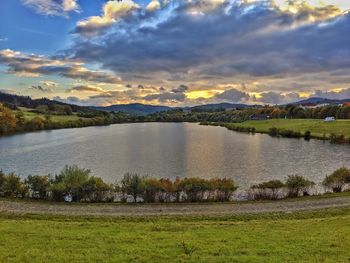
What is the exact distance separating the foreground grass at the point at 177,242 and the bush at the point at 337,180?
602 inches

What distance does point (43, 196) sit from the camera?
32.0 m

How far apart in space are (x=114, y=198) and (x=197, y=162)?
94.6 feet

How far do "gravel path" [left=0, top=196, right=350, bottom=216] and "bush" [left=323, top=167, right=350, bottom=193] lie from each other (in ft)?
17.4

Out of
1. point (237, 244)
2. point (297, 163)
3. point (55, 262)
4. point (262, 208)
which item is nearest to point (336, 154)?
point (297, 163)

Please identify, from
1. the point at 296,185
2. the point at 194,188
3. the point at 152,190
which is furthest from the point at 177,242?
the point at 296,185

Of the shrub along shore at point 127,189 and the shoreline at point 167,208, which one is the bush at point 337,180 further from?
the shoreline at point 167,208

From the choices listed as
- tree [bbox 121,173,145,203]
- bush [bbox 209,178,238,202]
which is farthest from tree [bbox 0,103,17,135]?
bush [bbox 209,178,238,202]

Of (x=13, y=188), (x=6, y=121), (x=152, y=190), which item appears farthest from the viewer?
(x=6, y=121)

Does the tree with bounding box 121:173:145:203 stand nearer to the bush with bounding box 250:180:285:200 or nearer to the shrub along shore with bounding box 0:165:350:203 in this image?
the shrub along shore with bounding box 0:165:350:203

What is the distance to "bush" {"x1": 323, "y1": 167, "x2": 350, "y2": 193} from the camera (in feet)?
117

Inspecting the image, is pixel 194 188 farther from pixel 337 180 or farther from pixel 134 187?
pixel 337 180

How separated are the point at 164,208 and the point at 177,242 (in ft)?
40.6

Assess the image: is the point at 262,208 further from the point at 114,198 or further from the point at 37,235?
the point at 37,235

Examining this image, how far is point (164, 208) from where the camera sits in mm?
27641
